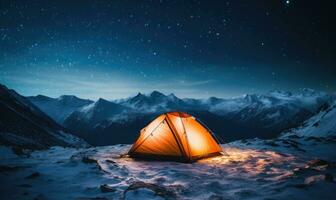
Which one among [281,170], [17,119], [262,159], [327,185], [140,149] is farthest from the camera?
[17,119]

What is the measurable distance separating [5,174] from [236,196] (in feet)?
28.0

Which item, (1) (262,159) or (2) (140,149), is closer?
(1) (262,159)

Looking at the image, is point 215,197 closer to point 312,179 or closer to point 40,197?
point 312,179

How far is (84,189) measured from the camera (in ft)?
28.5

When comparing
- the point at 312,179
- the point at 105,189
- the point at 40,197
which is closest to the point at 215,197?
the point at 312,179

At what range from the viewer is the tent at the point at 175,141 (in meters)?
14.5

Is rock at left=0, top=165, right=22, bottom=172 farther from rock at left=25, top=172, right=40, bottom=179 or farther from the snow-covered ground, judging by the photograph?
rock at left=25, top=172, right=40, bottom=179

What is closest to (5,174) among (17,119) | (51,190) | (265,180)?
(51,190)

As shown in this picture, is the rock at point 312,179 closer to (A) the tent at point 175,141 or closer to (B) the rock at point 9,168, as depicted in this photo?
(A) the tent at point 175,141

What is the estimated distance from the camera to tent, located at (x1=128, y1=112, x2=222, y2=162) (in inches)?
569

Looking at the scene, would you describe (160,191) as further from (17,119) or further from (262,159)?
(17,119)

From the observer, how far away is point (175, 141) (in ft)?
48.2

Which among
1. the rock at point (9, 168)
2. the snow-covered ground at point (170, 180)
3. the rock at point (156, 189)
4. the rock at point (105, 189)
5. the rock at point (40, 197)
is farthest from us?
the rock at point (9, 168)

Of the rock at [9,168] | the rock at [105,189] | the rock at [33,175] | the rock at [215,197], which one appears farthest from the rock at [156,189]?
the rock at [9,168]
